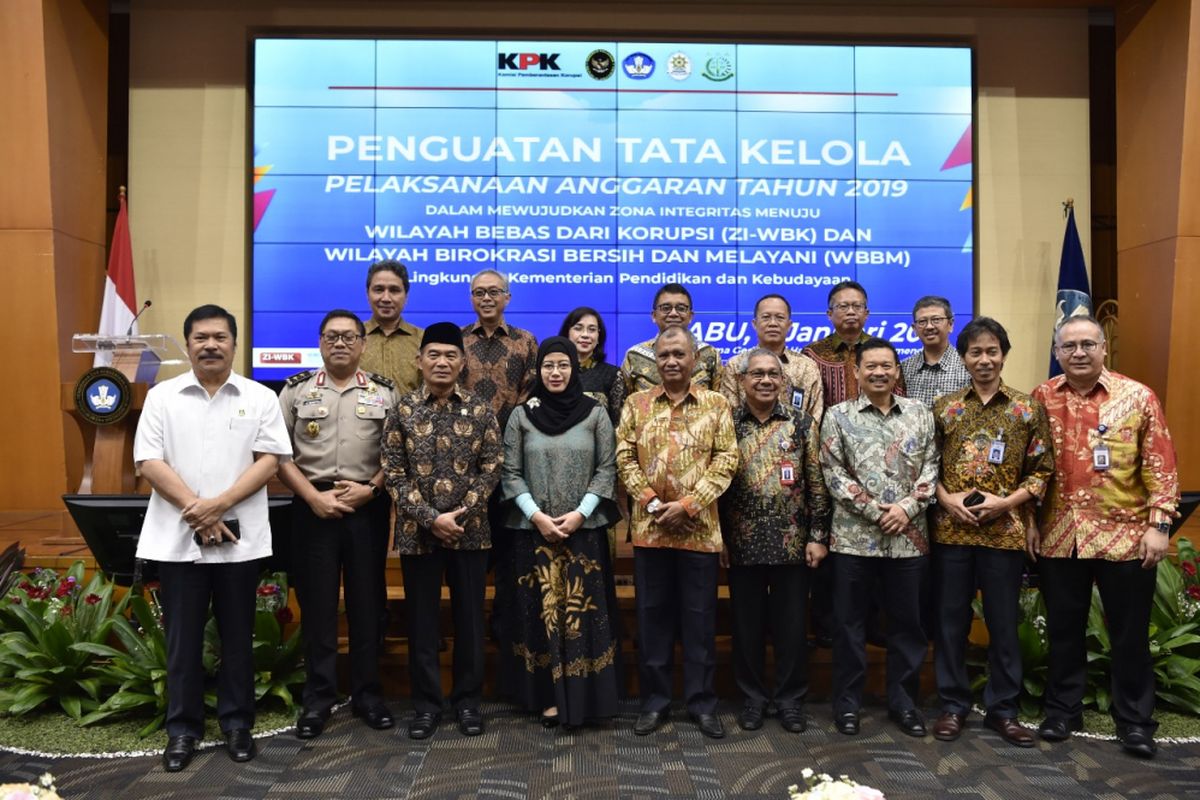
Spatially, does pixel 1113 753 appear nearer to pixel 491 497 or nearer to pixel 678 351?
pixel 678 351

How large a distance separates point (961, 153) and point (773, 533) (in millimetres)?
3936

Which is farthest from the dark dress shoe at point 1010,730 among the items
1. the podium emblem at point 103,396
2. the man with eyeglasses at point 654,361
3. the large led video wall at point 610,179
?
the podium emblem at point 103,396

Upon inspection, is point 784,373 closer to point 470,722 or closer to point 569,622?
point 569,622

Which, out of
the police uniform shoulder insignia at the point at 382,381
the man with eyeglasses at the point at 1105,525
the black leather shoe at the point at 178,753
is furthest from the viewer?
the police uniform shoulder insignia at the point at 382,381

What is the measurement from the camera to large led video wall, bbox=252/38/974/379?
573cm

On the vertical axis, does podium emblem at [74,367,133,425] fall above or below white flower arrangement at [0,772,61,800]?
above

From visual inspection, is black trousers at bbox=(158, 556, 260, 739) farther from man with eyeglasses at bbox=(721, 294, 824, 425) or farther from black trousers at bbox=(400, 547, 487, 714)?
man with eyeglasses at bbox=(721, 294, 824, 425)

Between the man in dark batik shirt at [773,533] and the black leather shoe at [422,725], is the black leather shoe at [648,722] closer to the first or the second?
the man in dark batik shirt at [773,533]

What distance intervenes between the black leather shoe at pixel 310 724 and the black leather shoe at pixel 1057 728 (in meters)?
2.41

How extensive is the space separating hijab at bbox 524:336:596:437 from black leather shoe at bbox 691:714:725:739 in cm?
108

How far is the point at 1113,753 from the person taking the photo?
112 inches

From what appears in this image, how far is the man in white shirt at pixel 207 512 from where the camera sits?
2.73 meters

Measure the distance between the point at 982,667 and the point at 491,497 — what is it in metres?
1.95

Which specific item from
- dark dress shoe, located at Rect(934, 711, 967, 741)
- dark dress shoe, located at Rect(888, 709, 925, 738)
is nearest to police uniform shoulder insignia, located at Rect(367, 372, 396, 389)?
dark dress shoe, located at Rect(888, 709, 925, 738)
